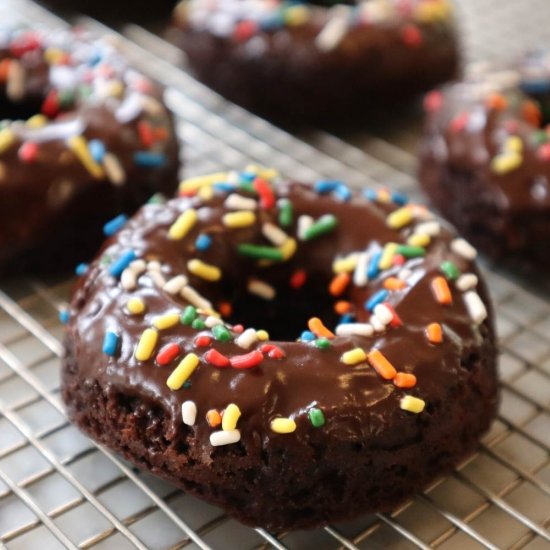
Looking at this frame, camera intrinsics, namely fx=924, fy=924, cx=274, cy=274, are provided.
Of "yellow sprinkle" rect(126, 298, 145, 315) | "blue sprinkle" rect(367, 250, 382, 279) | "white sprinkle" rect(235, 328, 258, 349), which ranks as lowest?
"blue sprinkle" rect(367, 250, 382, 279)

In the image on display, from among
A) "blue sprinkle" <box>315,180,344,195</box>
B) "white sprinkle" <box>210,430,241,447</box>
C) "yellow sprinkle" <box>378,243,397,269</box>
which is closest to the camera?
"white sprinkle" <box>210,430,241,447</box>

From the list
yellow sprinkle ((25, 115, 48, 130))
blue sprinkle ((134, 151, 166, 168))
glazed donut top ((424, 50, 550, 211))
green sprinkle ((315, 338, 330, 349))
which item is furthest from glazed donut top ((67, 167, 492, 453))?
yellow sprinkle ((25, 115, 48, 130))

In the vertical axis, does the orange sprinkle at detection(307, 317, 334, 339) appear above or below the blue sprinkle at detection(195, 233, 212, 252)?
below

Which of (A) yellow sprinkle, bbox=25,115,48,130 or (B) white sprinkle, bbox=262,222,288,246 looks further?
(A) yellow sprinkle, bbox=25,115,48,130

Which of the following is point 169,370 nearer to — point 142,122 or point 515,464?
point 515,464

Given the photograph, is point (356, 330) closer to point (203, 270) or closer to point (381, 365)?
point (381, 365)

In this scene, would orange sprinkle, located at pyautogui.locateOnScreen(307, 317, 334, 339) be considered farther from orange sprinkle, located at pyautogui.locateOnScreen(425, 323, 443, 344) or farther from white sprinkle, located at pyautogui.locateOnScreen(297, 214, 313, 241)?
white sprinkle, located at pyautogui.locateOnScreen(297, 214, 313, 241)

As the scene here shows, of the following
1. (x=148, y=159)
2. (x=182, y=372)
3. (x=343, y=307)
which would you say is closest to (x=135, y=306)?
(x=182, y=372)
